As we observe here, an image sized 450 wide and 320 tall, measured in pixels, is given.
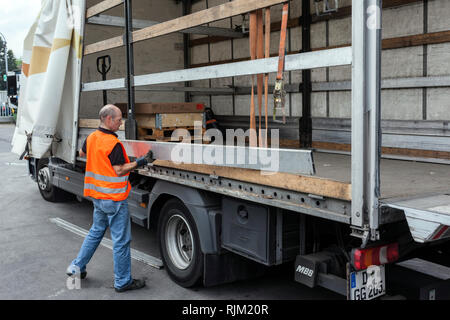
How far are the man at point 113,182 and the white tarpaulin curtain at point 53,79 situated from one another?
5.66ft

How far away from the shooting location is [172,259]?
4.60 meters

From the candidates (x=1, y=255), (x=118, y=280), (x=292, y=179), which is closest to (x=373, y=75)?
(x=292, y=179)

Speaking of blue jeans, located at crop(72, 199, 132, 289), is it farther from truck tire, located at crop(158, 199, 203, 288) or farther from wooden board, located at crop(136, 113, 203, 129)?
wooden board, located at crop(136, 113, 203, 129)

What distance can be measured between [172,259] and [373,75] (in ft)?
Answer: 9.25

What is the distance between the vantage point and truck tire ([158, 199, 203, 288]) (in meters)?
4.28

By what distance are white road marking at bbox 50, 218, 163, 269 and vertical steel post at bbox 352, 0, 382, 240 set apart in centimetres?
297

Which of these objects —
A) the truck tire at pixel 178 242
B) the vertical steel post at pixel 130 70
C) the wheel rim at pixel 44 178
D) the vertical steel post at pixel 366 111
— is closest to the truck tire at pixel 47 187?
the wheel rim at pixel 44 178

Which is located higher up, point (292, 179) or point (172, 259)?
point (292, 179)

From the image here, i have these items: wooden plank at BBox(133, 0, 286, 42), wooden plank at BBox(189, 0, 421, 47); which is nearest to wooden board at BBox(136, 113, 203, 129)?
wooden plank at BBox(133, 0, 286, 42)

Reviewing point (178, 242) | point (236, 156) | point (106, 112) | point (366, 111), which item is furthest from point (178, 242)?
point (366, 111)

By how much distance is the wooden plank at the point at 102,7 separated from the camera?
4949 mm

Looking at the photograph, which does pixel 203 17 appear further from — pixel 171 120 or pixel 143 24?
pixel 143 24

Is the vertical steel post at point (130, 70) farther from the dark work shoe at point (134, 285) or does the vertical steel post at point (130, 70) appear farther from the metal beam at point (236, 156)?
the dark work shoe at point (134, 285)
